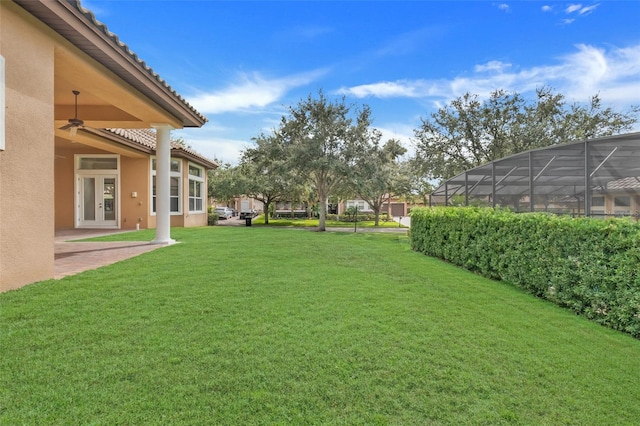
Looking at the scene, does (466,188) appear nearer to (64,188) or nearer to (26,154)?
(26,154)

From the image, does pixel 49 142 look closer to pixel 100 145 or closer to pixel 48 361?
pixel 48 361

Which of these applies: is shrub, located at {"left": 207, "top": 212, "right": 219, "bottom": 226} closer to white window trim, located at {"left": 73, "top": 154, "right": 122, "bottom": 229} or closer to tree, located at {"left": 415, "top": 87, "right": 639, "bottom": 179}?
white window trim, located at {"left": 73, "top": 154, "right": 122, "bottom": 229}

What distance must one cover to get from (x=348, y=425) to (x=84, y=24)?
5.93 meters


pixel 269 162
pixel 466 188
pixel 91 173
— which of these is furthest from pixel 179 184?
pixel 466 188

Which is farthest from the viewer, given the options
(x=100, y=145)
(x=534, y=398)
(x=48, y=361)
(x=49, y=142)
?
(x=100, y=145)

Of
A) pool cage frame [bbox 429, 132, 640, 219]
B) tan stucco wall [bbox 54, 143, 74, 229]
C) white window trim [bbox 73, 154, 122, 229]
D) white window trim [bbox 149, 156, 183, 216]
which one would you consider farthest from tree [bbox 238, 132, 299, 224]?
pool cage frame [bbox 429, 132, 640, 219]

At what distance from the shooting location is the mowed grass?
2080mm

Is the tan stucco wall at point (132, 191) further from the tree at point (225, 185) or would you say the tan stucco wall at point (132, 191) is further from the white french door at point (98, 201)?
the tree at point (225, 185)

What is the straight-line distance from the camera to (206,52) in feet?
33.3

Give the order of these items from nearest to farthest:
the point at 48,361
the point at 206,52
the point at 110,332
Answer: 1. the point at 48,361
2. the point at 110,332
3. the point at 206,52

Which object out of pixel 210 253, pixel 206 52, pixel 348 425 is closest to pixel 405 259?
pixel 210 253

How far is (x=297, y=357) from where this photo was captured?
272cm

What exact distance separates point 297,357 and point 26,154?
14.3 ft

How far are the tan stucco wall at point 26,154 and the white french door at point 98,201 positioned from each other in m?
11.5
